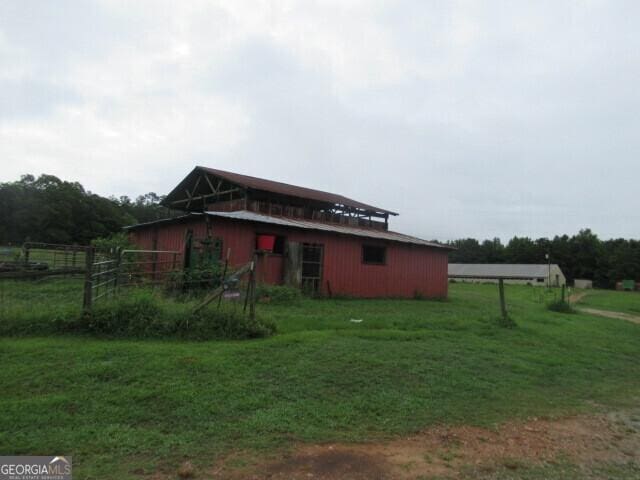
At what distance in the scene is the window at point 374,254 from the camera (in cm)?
1745

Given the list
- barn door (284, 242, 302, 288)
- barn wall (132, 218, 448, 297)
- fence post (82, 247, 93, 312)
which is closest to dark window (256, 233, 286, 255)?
barn wall (132, 218, 448, 297)

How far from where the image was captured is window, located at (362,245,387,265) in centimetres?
1745

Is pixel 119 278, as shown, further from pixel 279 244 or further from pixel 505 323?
pixel 505 323

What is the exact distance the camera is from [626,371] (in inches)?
281

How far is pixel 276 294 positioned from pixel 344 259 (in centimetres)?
511

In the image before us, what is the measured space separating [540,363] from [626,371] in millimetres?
1636

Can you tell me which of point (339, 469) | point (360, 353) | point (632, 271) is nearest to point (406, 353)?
point (360, 353)

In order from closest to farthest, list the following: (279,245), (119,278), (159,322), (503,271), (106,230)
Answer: (159,322) < (119,278) < (279,245) < (106,230) < (503,271)

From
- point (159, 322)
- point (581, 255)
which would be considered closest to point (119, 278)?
point (159, 322)

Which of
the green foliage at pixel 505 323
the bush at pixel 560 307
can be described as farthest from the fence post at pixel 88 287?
the bush at pixel 560 307

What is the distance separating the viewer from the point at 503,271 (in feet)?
221

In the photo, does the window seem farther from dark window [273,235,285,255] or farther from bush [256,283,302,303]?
bush [256,283,302,303]

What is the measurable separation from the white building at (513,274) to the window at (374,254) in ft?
163

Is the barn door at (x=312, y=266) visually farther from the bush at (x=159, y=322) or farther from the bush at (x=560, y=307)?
the bush at (x=560, y=307)
